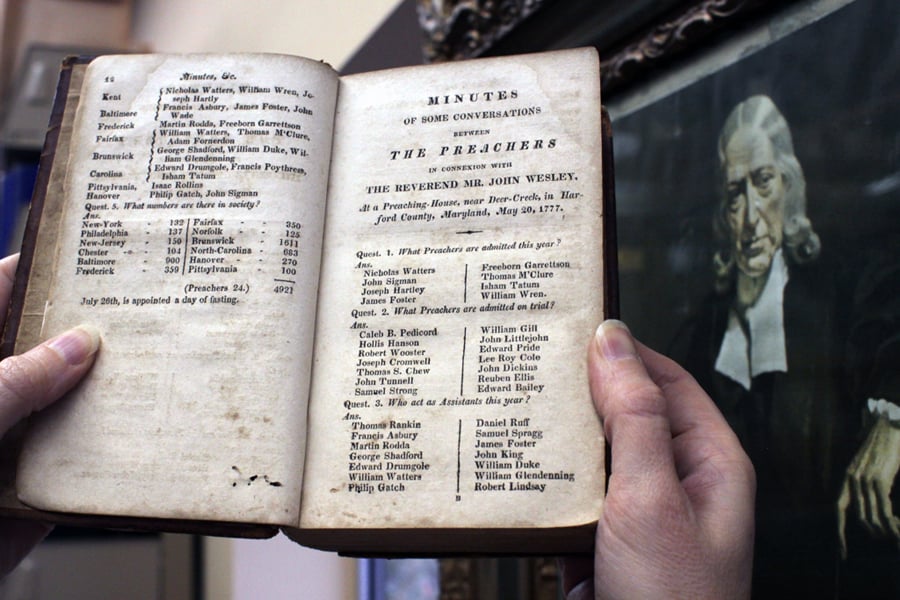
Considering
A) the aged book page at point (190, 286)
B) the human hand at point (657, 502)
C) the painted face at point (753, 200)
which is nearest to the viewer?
the human hand at point (657, 502)

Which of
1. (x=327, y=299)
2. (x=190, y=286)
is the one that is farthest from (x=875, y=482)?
(x=190, y=286)

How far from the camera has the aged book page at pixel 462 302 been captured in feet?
2.54

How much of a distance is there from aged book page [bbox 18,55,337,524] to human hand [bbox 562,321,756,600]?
28 cm

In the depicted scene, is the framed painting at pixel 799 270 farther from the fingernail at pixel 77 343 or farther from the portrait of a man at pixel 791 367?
the fingernail at pixel 77 343

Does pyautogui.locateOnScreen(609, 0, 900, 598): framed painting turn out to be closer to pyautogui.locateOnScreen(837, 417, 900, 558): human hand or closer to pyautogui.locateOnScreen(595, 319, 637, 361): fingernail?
pyautogui.locateOnScreen(837, 417, 900, 558): human hand

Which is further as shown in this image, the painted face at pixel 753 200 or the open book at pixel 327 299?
the painted face at pixel 753 200

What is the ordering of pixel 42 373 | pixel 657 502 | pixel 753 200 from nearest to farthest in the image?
pixel 657 502, pixel 42 373, pixel 753 200

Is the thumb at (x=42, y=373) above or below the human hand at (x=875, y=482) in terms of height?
above

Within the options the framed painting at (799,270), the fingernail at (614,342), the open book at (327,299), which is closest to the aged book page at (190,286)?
the open book at (327,299)

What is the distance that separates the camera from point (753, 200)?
0.97 meters

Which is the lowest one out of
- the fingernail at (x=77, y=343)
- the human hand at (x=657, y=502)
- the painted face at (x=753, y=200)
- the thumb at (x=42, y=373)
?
the human hand at (x=657, y=502)

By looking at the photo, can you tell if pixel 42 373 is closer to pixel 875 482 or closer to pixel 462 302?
pixel 462 302

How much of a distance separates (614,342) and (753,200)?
317 mm

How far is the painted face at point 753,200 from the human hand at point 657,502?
25cm
